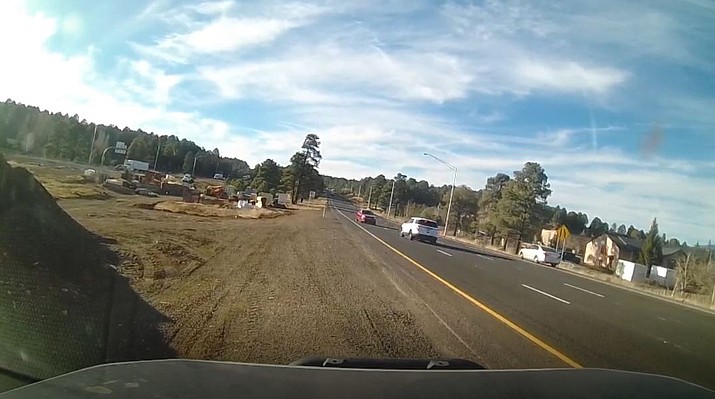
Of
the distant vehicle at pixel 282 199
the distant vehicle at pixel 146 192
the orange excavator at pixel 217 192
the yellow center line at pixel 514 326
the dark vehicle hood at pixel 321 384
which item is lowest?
the yellow center line at pixel 514 326

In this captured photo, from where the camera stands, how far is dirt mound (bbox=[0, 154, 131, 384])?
542 cm

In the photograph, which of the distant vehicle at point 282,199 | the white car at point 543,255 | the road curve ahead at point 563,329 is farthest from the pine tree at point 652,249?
the road curve ahead at point 563,329

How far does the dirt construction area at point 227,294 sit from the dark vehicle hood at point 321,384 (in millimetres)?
2431

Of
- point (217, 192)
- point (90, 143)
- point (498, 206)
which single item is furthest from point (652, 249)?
point (90, 143)

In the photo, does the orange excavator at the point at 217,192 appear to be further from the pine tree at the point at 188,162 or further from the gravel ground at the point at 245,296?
the pine tree at the point at 188,162

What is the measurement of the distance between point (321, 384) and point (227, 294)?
6099mm

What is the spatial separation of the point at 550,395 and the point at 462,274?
46.5 feet

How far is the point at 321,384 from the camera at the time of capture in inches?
140

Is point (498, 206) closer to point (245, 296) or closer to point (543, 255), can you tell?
point (543, 255)

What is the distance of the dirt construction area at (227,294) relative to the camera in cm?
683

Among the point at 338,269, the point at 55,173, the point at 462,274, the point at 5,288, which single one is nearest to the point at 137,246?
the point at 55,173

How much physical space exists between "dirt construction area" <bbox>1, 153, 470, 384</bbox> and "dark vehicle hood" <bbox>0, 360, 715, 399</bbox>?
2.43 meters

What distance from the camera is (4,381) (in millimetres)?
4453

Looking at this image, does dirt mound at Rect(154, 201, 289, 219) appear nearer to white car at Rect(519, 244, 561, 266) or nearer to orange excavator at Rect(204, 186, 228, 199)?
orange excavator at Rect(204, 186, 228, 199)
